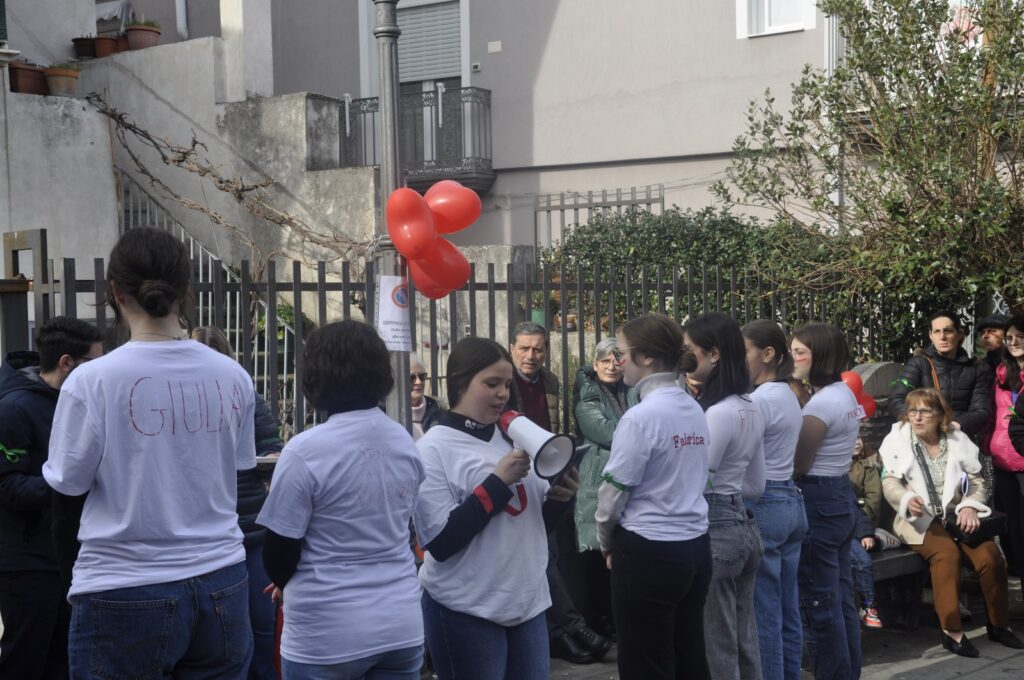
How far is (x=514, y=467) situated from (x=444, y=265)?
2532 millimetres

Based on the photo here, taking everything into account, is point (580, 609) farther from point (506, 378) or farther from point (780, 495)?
point (506, 378)

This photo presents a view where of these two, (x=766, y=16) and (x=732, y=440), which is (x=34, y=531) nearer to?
(x=732, y=440)

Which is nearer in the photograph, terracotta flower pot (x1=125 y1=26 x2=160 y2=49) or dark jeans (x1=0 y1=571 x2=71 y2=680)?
dark jeans (x1=0 y1=571 x2=71 y2=680)

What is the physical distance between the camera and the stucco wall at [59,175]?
12.4 meters

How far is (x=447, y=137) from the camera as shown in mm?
16641

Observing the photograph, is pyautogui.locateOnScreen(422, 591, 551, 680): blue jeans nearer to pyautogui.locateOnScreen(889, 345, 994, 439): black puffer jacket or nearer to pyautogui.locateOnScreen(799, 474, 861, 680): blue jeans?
pyautogui.locateOnScreen(799, 474, 861, 680): blue jeans

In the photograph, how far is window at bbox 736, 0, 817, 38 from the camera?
47.7 feet

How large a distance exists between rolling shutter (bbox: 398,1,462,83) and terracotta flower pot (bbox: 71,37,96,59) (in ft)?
14.7

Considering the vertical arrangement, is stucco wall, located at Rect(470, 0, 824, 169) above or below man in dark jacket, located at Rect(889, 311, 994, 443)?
above

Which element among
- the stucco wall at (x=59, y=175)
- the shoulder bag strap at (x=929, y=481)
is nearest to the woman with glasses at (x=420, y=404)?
the shoulder bag strap at (x=929, y=481)

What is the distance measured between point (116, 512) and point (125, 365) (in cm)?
39

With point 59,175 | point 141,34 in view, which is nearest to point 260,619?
point 59,175

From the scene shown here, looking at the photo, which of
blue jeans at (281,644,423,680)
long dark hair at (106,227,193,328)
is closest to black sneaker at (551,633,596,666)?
blue jeans at (281,644,423,680)

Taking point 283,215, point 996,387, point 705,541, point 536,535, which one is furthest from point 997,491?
point 283,215
